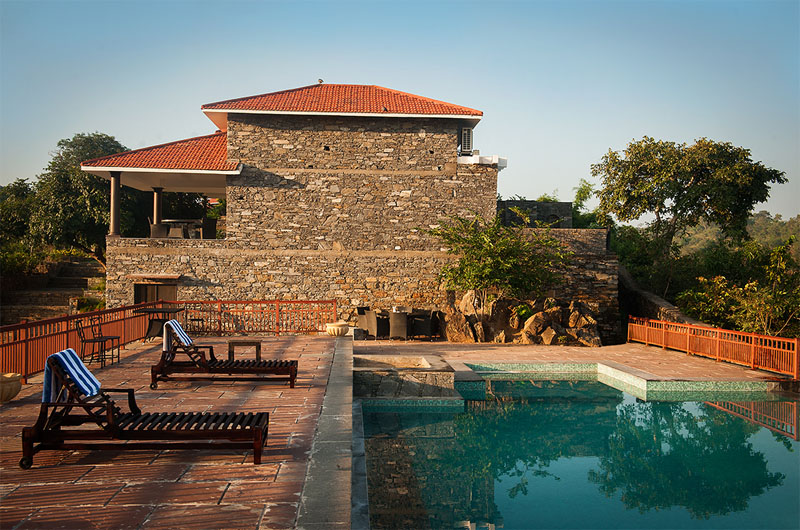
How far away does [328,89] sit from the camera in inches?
806

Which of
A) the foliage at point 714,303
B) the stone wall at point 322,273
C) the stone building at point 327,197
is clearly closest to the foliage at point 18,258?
the stone building at point 327,197

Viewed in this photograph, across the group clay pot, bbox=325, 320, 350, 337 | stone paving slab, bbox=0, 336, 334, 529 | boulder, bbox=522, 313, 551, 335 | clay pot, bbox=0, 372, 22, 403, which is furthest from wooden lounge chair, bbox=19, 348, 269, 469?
boulder, bbox=522, 313, 551, 335

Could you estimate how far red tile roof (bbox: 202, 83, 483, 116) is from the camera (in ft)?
59.4

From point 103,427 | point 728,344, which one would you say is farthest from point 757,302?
point 103,427

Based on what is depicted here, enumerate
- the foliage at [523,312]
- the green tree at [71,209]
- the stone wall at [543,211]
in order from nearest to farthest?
1. the foliage at [523,312]
2. the stone wall at [543,211]
3. the green tree at [71,209]

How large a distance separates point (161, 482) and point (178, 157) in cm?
1598

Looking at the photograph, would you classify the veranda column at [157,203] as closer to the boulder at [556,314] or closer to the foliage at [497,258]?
the foliage at [497,258]

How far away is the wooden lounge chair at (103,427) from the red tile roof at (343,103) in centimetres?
1445

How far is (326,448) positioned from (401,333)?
11.3m

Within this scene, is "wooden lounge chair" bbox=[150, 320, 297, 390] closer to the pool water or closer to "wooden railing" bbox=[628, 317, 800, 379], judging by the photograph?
the pool water

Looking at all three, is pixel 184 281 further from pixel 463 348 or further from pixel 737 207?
pixel 737 207

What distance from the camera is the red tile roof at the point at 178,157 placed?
17609mm

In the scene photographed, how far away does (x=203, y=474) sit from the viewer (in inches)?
177

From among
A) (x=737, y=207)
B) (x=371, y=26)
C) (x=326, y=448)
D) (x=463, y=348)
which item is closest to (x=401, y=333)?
(x=463, y=348)
